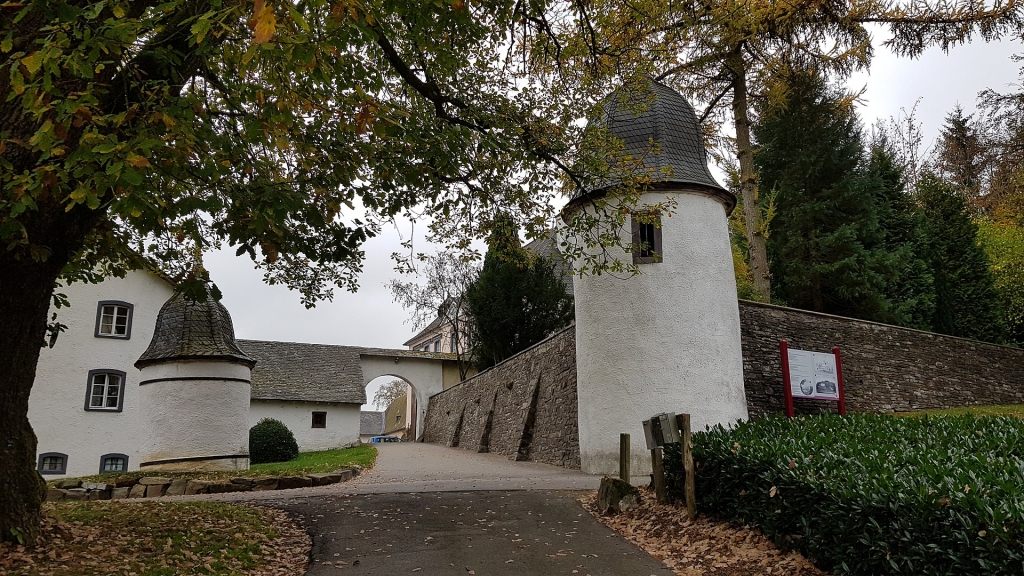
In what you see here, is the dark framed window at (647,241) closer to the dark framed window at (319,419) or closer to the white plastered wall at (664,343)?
the white plastered wall at (664,343)

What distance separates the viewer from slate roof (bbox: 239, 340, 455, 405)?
98.2ft

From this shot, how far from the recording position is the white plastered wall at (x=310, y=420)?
29.1 m

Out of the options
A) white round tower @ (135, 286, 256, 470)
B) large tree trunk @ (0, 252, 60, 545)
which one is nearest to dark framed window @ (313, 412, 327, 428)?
white round tower @ (135, 286, 256, 470)

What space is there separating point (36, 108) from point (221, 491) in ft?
29.9

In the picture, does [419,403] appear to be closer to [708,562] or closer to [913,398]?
[913,398]

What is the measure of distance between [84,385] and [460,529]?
18450mm

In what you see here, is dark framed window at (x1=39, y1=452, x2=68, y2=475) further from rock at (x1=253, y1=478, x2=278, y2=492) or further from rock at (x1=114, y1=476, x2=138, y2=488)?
rock at (x1=253, y1=478, x2=278, y2=492)

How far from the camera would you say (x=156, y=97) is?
5.27 m

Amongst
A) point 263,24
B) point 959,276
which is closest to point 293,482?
point 263,24

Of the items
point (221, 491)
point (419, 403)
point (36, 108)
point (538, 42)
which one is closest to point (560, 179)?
point (538, 42)

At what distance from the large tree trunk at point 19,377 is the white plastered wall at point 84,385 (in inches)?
667

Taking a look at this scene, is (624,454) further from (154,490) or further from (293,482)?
(154,490)

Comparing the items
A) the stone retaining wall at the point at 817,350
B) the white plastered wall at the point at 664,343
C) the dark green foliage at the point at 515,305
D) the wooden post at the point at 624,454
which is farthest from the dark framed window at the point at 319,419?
the wooden post at the point at 624,454

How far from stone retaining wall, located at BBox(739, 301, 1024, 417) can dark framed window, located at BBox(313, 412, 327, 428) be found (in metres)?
20.3
